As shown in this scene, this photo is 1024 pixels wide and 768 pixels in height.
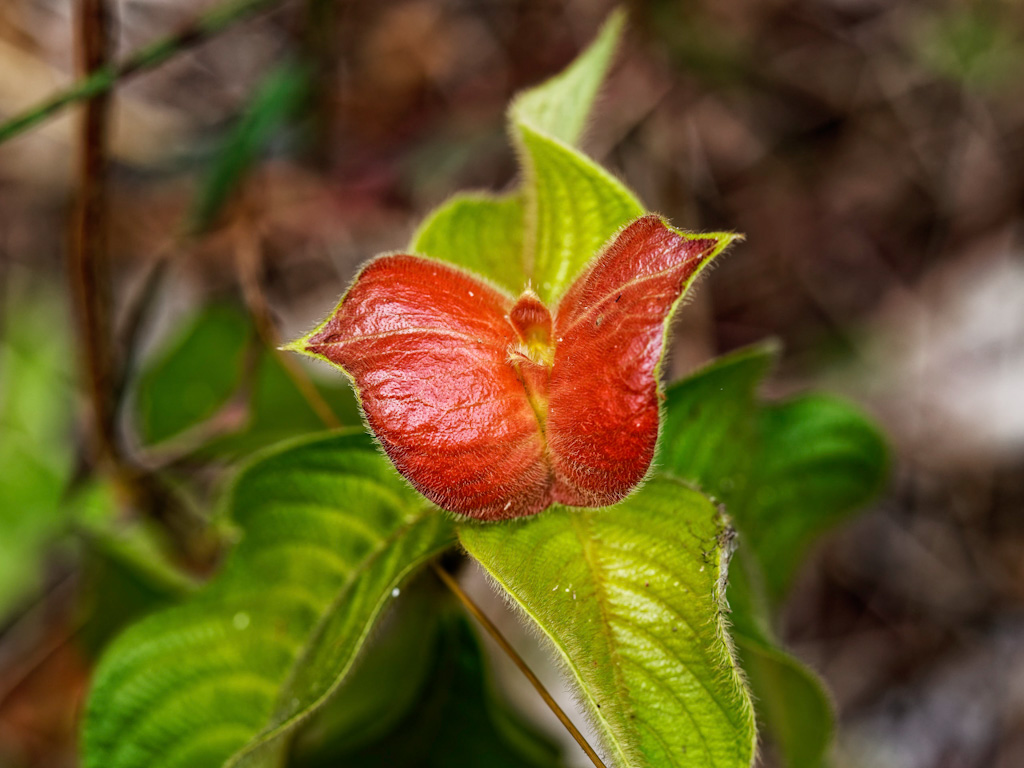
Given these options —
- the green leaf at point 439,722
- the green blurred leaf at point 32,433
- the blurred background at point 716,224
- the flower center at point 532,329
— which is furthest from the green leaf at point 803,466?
the green blurred leaf at point 32,433

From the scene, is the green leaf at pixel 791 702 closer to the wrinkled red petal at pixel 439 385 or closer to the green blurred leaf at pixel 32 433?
the wrinkled red petal at pixel 439 385

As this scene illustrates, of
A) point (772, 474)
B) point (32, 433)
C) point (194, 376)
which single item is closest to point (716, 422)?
point (772, 474)

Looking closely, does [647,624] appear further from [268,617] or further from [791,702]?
[791,702]

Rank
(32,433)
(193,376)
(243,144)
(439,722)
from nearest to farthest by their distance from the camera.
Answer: (439,722) < (243,144) < (193,376) < (32,433)

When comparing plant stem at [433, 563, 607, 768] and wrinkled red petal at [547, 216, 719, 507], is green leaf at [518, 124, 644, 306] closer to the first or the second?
wrinkled red petal at [547, 216, 719, 507]

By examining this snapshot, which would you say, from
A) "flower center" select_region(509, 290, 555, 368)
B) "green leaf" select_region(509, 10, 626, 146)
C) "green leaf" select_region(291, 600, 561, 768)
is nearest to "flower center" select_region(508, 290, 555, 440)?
"flower center" select_region(509, 290, 555, 368)
